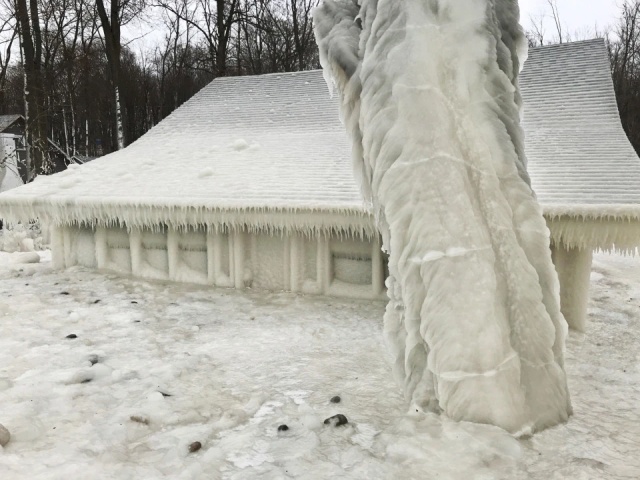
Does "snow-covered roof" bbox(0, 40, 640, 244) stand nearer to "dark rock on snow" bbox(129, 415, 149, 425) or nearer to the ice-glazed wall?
the ice-glazed wall

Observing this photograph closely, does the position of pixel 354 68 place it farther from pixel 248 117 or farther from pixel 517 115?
pixel 248 117

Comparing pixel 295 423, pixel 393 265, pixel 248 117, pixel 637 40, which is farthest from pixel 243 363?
pixel 637 40

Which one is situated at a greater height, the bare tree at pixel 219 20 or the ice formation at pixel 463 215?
the bare tree at pixel 219 20

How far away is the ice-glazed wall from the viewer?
5.26 m

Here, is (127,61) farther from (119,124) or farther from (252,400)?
(252,400)

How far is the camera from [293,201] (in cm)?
479

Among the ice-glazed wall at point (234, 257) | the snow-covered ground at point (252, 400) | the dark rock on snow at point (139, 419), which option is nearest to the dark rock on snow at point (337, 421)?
the snow-covered ground at point (252, 400)

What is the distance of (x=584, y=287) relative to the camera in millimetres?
4277

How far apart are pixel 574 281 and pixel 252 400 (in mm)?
3282

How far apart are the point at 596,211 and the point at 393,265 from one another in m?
2.31

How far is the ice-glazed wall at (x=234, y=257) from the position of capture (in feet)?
17.3

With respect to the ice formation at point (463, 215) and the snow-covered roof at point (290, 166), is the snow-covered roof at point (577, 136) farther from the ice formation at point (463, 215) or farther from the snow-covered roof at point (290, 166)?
the ice formation at point (463, 215)

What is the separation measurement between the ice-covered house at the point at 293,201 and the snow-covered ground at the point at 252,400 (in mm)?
682

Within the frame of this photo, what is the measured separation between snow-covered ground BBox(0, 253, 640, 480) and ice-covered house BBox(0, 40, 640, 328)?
682 millimetres
